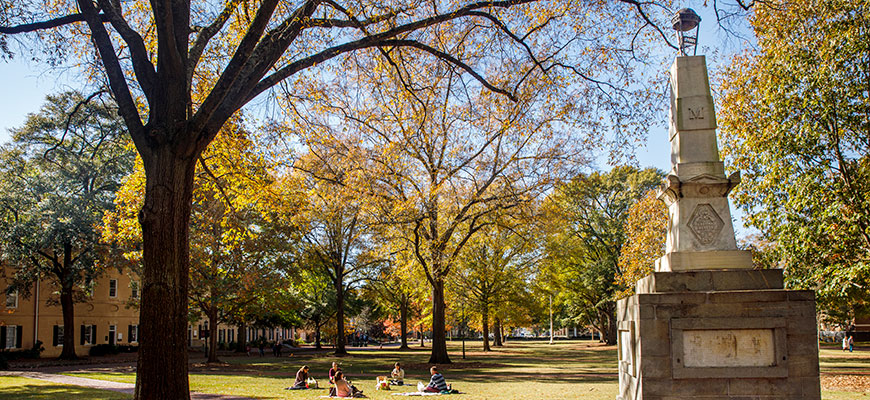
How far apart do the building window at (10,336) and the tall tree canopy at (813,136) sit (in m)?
42.5

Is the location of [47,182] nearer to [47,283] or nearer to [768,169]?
[47,283]

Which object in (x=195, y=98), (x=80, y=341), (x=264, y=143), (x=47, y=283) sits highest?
(x=195, y=98)

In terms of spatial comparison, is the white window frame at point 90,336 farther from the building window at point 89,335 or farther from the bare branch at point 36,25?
the bare branch at point 36,25

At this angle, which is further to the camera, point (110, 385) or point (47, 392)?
Result: point (110, 385)

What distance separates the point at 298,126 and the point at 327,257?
31.8 m

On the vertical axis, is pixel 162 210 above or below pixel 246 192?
below

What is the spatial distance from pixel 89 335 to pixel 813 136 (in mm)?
47390

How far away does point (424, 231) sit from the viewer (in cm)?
2783

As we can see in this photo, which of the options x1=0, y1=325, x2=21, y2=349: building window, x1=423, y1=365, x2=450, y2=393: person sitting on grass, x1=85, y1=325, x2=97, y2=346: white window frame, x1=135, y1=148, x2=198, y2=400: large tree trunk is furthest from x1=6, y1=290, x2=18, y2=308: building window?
x1=135, y1=148, x2=198, y2=400: large tree trunk

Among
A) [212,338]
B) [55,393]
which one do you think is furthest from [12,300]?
[55,393]

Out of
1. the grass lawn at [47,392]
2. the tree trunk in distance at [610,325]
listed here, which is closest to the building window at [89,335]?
the grass lawn at [47,392]

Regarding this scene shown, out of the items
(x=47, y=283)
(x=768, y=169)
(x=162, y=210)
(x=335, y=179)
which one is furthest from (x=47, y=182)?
(x=768, y=169)

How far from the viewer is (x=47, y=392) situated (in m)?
17.2

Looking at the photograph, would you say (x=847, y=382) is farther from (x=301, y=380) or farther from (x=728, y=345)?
(x=301, y=380)
